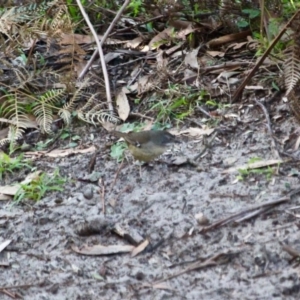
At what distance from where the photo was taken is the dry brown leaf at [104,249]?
177 inches

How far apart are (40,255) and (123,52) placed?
9.45 feet

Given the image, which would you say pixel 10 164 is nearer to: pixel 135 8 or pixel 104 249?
pixel 104 249

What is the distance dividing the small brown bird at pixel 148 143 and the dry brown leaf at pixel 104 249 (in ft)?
2.98

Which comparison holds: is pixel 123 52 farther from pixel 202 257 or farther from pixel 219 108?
pixel 202 257

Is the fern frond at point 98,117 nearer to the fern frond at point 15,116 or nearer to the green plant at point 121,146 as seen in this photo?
the green plant at point 121,146

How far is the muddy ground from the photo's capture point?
13.5 ft

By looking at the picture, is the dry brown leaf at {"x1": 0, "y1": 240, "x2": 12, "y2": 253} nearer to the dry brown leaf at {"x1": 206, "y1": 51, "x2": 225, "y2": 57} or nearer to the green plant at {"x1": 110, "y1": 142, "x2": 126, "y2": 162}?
the green plant at {"x1": 110, "y1": 142, "x2": 126, "y2": 162}

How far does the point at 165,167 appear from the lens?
5.37 m

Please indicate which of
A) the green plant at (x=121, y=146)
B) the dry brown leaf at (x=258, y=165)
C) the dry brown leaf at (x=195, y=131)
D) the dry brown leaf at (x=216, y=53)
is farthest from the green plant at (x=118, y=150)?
the dry brown leaf at (x=216, y=53)

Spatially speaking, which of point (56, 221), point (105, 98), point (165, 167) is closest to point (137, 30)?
point (105, 98)

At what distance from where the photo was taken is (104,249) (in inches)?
177

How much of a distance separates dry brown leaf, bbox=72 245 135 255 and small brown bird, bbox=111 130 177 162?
35.7 inches

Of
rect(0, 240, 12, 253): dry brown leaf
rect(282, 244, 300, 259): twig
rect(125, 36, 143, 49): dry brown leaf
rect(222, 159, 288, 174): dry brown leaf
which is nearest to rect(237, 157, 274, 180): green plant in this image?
rect(222, 159, 288, 174): dry brown leaf

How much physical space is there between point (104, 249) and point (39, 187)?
38.3 inches
